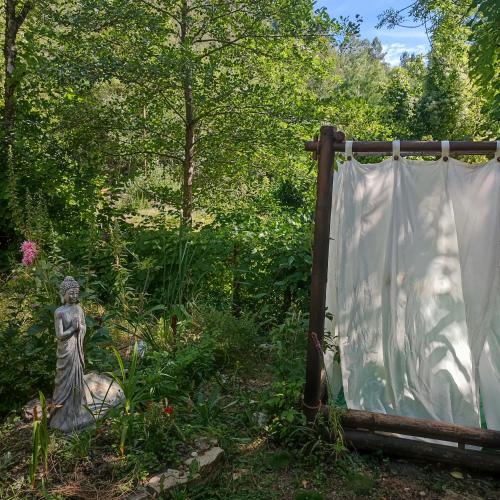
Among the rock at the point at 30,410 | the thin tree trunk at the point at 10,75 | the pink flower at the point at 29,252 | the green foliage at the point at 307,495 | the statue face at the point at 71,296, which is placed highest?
the thin tree trunk at the point at 10,75

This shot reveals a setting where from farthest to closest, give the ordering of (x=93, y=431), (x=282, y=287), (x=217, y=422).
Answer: (x=282, y=287), (x=217, y=422), (x=93, y=431)

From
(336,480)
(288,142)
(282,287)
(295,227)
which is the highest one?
(288,142)

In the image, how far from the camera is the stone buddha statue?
276 cm

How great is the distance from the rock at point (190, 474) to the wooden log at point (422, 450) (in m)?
0.89

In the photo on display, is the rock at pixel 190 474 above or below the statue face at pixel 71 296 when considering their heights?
below

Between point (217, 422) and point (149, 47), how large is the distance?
4.56m

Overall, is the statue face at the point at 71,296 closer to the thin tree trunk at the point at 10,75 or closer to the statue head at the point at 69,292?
the statue head at the point at 69,292

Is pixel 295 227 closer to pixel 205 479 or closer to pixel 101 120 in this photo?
pixel 101 120

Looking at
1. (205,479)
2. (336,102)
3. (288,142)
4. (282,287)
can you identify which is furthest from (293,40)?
(205,479)

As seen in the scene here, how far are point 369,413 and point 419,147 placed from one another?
5.72 feet

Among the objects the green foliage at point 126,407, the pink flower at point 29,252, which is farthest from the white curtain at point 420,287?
the pink flower at point 29,252

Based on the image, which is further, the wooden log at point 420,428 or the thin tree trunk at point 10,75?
the thin tree trunk at point 10,75

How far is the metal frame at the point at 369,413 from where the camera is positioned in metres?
2.71

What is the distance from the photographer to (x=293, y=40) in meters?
5.72
